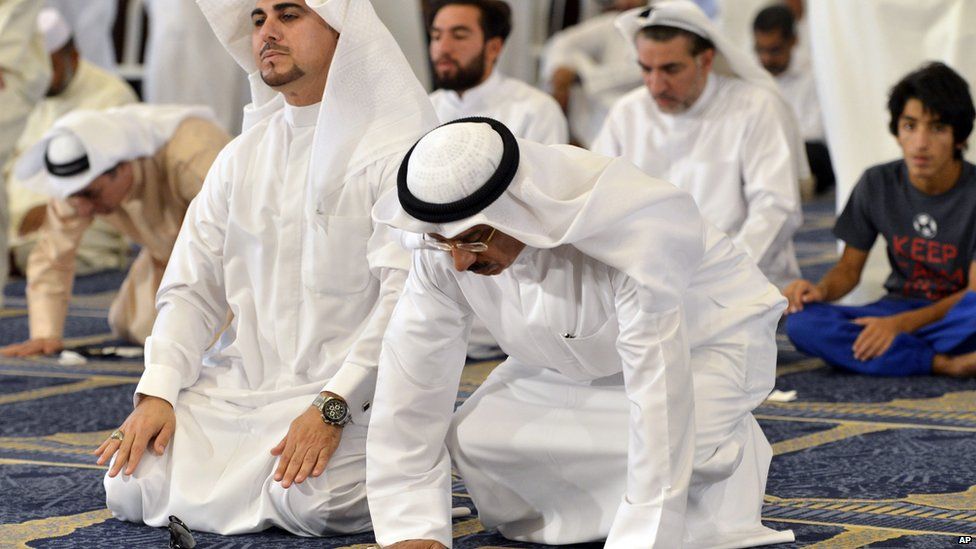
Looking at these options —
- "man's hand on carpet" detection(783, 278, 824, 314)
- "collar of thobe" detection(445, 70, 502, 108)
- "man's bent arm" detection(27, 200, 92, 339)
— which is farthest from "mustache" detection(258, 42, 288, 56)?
"collar of thobe" detection(445, 70, 502, 108)

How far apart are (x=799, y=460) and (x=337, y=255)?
1.07 metres

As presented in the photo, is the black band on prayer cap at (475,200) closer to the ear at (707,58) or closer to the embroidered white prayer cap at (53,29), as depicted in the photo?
the ear at (707,58)

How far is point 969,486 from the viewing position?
112 inches

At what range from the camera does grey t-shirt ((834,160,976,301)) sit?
4.11 meters

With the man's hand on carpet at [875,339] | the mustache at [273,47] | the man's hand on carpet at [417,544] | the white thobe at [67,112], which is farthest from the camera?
the white thobe at [67,112]

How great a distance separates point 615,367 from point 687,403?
0.95 ft

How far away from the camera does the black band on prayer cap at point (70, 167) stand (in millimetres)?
4258

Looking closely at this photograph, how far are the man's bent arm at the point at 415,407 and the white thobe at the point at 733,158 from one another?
231 centimetres

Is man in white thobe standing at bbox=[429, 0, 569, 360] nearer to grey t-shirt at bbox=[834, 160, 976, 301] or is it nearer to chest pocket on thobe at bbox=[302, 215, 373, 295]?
grey t-shirt at bbox=[834, 160, 976, 301]

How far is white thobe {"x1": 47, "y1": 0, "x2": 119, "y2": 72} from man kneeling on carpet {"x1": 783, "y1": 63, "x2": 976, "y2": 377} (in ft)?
17.6

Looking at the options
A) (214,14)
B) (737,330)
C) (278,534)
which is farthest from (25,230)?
(737,330)

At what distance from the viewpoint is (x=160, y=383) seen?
2775 mm

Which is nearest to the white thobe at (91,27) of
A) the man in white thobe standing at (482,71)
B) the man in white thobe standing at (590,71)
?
the man in white thobe standing at (590,71)

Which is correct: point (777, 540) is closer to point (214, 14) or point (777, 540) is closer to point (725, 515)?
point (725, 515)
